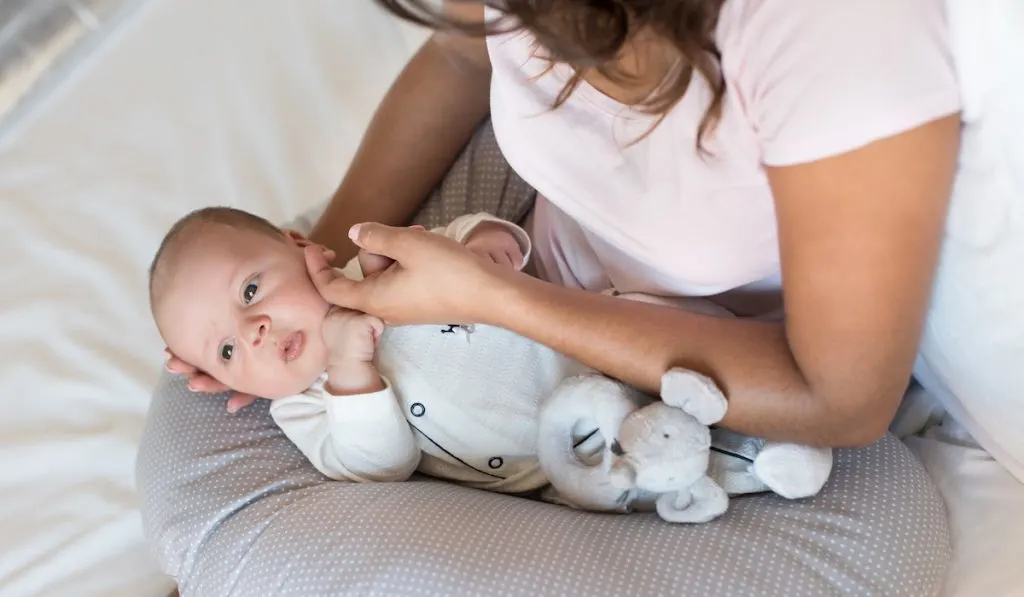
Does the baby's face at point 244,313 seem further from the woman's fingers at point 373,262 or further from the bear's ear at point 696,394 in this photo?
the bear's ear at point 696,394

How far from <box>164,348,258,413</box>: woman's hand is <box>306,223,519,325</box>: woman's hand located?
0.25 meters

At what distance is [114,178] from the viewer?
148 cm

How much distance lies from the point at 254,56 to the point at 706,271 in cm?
102

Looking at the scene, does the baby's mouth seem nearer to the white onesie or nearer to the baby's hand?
the white onesie

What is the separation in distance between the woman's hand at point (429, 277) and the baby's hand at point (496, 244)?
126 millimetres

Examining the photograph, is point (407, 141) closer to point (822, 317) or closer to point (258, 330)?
point (258, 330)

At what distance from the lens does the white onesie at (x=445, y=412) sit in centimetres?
102

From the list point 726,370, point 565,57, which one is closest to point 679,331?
point 726,370

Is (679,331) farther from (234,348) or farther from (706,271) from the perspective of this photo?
(234,348)

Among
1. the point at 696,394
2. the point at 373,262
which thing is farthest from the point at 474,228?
the point at 696,394

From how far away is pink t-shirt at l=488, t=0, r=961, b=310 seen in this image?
648 mm

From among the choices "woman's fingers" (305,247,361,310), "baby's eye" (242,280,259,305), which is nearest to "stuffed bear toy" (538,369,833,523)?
"woman's fingers" (305,247,361,310)

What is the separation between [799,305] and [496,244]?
403 mm

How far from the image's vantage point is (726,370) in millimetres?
863
